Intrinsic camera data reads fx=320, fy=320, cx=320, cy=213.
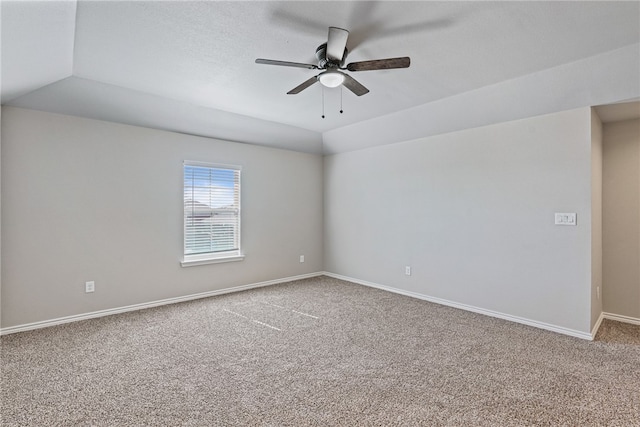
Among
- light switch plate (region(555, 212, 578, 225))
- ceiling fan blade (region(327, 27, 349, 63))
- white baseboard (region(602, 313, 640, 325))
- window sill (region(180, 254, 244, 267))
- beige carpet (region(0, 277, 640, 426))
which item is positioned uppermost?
ceiling fan blade (region(327, 27, 349, 63))

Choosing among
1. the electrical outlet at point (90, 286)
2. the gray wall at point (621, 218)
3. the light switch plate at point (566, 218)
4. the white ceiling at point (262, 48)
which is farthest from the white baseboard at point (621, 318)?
the electrical outlet at point (90, 286)

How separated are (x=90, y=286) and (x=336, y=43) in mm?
3688

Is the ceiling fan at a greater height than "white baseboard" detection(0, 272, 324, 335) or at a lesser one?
greater

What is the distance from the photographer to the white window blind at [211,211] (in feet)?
14.6

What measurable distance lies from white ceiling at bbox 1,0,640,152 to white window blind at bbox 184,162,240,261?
1.02 meters

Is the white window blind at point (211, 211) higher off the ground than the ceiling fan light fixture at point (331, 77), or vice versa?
the ceiling fan light fixture at point (331, 77)

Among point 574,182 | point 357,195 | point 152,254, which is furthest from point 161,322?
point 574,182

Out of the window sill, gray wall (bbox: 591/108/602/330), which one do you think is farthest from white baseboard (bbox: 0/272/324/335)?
gray wall (bbox: 591/108/602/330)

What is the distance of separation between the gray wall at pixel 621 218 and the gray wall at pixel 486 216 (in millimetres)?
931

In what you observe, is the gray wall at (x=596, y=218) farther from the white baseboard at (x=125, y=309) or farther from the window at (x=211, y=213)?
the window at (x=211, y=213)

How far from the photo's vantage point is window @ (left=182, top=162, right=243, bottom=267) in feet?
14.6

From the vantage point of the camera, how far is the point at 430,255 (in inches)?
173

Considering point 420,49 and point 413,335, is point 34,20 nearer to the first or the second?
point 420,49

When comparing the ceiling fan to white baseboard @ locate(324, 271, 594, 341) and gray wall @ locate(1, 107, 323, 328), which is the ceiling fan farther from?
white baseboard @ locate(324, 271, 594, 341)
